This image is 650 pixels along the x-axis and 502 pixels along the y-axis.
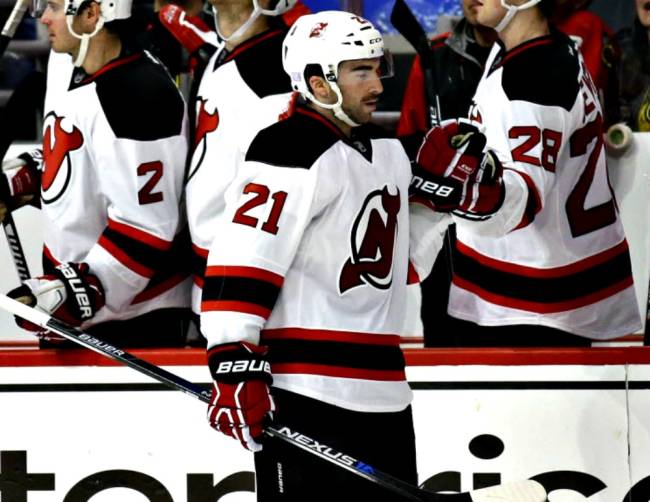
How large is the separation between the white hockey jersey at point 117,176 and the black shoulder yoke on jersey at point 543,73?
0.78 meters

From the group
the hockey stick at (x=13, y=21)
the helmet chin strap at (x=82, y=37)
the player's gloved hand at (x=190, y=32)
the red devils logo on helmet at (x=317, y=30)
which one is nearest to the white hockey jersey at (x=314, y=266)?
the red devils logo on helmet at (x=317, y=30)

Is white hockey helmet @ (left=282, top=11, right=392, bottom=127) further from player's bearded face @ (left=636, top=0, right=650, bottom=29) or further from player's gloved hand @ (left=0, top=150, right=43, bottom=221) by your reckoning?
player's bearded face @ (left=636, top=0, right=650, bottom=29)

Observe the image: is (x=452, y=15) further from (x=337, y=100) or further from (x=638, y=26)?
(x=337, y=100)

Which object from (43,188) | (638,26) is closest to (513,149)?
(43,188)

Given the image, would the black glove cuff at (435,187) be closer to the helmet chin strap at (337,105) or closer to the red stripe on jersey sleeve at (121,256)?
the helmet chin strap at (337,105)

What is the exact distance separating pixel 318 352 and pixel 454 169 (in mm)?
488

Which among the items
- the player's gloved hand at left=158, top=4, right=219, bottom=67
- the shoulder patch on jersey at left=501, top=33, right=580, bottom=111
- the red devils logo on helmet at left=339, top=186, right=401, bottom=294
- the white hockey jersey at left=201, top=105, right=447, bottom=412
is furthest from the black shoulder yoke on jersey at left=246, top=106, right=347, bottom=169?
the player's gloved hand at left=158, top=4, right=219, bottom=67

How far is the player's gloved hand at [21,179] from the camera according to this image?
367cm

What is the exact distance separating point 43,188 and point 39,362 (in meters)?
0.44

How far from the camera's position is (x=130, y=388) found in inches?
129

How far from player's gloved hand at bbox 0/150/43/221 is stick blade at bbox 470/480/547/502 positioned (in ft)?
4.83

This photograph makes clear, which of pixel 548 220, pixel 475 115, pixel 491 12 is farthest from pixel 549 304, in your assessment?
pixel 491 12

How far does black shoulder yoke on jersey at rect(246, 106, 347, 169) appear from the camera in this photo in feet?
8.87

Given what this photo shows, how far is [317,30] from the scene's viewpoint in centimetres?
283
